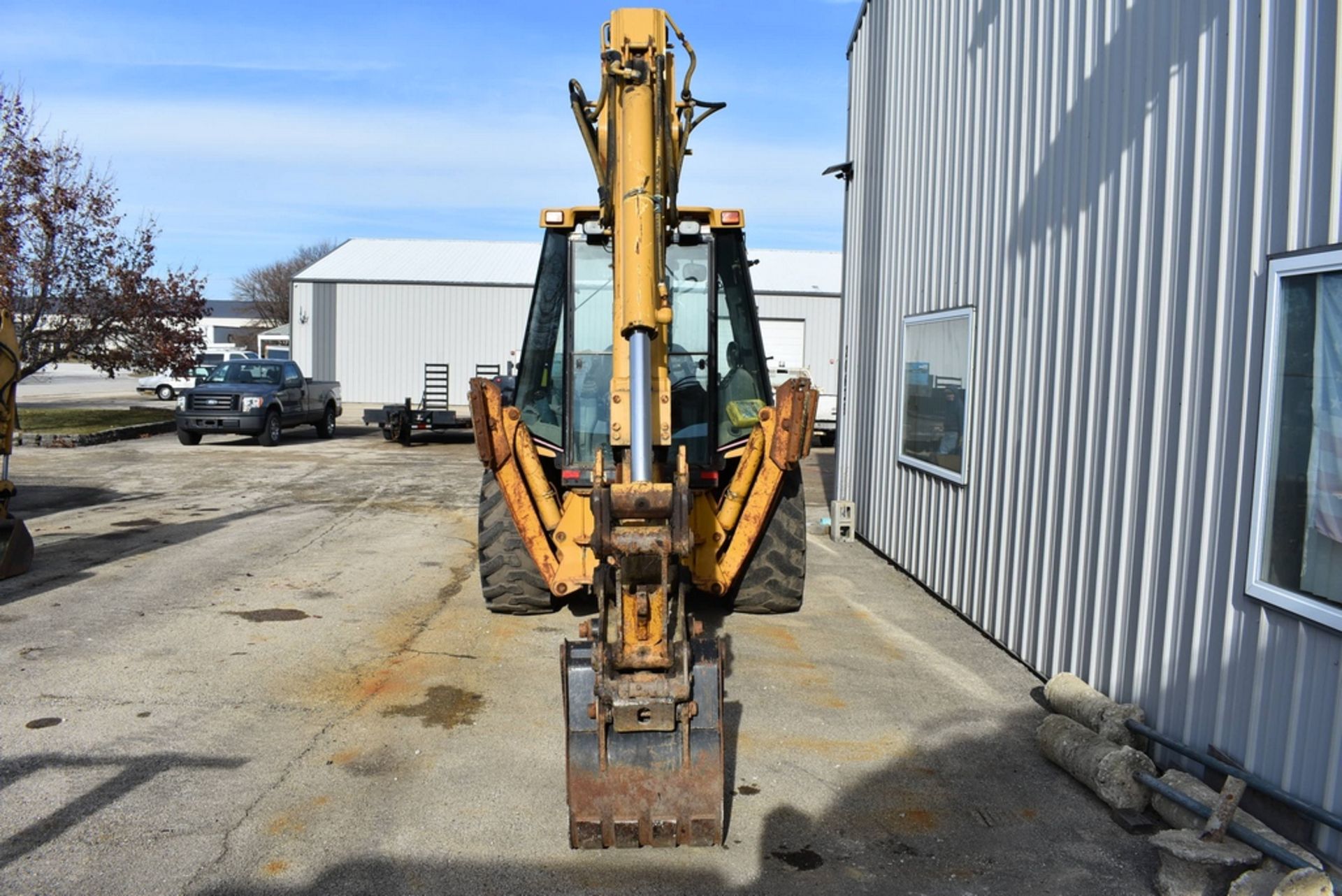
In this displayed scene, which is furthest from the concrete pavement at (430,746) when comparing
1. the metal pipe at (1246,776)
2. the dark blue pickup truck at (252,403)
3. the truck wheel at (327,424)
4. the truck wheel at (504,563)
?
the truck wheel at (327,424)

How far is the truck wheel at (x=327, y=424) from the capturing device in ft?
80.5

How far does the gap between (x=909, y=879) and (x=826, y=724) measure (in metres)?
1.67

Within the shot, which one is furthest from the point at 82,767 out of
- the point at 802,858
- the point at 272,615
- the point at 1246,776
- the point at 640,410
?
the point at 1246,776

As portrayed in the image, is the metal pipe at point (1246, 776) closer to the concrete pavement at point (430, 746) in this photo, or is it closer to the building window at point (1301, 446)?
the concrete pavement at point (430, 746)

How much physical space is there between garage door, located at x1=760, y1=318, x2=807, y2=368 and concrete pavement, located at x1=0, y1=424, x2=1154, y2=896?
27.2m

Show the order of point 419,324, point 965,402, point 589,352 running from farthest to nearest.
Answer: point 419,324
point 965,402
point 589,352

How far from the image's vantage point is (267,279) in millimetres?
72812

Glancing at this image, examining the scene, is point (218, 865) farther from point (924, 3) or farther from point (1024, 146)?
point (924, 3)

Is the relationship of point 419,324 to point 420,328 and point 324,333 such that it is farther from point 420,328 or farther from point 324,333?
point 324,333

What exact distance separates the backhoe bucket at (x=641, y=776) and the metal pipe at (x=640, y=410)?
0.92m

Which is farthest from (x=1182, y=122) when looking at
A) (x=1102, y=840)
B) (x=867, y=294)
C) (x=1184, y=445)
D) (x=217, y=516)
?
(x=217, y=516)

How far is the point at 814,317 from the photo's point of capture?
1506 inches

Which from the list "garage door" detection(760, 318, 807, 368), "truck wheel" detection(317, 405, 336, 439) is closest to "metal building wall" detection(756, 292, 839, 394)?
"garage door" detection(760, 318, 807, 368)

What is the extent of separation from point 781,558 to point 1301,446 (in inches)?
152
